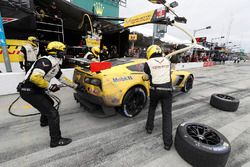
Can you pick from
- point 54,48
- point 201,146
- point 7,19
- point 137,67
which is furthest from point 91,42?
point 201,146

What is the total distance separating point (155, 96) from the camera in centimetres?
244

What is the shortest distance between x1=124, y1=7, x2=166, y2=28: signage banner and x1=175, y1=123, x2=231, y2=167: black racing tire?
311 centimetres

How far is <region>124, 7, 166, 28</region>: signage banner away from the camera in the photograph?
13.1 ft

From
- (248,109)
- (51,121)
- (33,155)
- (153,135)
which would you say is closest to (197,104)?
(248,109)

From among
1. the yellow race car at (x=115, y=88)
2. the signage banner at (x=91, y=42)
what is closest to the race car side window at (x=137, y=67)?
the yellow race car at (x=115, y=88)

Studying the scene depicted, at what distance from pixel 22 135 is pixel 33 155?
2.19ft

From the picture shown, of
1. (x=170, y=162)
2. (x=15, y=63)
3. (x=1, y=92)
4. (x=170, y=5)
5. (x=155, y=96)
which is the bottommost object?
(x=170, y=162)

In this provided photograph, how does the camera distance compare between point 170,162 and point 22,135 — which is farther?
point 22,135

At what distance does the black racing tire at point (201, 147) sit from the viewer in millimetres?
1743

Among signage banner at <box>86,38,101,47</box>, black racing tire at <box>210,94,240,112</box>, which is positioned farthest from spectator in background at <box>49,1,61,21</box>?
black racing tire at <box>210,94,240,112</box>

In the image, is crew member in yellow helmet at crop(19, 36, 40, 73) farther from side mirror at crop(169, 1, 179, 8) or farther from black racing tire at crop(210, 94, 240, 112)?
black racing tire at crop(210, 94, 240, 112)

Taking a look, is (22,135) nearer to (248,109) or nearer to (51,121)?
(51,121)

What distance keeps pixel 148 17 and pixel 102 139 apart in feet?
13.5

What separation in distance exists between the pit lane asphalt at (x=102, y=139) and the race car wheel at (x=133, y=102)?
0.17 metres
